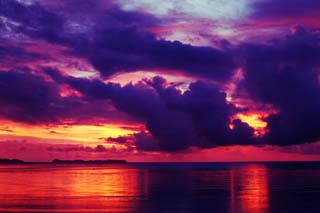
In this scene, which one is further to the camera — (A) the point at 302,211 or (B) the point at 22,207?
(B) the point at 22,207

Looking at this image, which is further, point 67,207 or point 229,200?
point 229,200

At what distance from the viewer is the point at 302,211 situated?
46562 mm

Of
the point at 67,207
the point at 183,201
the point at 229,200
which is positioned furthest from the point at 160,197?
the point at 67,207

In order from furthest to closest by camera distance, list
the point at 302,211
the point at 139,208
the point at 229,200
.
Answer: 1. the point at 229,200
2. the point at 139,208
3. the point at 302,211

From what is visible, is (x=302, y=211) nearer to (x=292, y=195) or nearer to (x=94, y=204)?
(x=292, y=195)

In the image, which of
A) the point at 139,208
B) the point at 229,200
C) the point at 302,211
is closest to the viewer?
the point at 302,211

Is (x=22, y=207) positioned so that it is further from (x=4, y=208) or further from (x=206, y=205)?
(x=206, y=205)

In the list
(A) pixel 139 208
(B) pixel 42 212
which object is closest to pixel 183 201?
(A) pixel 139 208

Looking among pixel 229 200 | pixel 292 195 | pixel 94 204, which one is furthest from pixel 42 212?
pixel 292 195

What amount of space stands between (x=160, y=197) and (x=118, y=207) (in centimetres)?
1336

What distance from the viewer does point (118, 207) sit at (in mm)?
50344

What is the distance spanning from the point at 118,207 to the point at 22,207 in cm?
1018

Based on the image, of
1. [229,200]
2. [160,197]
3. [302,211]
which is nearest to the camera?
[302,211]

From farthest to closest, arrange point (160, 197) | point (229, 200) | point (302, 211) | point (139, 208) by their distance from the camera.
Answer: point (160, 197), point (229, 200), point (139, 208), point (302, 211)
